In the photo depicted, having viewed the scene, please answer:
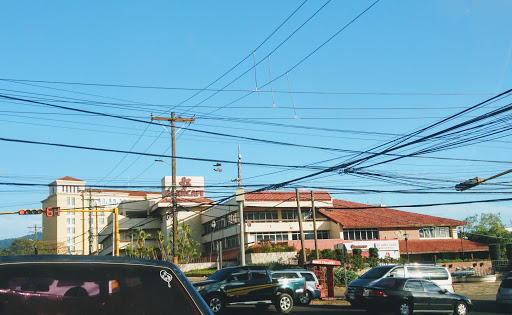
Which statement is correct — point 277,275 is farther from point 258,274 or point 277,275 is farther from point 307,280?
point 258,274

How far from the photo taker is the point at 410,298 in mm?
20328

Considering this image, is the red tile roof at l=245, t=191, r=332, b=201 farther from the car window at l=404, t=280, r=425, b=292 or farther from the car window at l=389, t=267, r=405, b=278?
the car window at l=404, t=280, r=425, b=292

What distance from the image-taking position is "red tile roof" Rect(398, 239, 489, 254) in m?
58.9

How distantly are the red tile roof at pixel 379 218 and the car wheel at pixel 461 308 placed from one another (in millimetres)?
37544

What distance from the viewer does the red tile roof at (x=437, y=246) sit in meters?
58.9

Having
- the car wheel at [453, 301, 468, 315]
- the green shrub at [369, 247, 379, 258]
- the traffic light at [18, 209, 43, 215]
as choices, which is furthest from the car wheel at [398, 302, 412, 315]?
the green shrub at [369, 247, 379, 258]

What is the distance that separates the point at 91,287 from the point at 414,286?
19767 millimetres

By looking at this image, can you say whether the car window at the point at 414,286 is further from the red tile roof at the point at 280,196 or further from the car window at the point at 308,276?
the red tile roof at the point at 280,196

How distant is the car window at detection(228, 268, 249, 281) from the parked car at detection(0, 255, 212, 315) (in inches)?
754

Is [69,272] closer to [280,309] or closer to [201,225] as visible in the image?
Result: [280,309]

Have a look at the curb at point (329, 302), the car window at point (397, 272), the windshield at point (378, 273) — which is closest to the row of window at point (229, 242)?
the curb at point (329, 302)

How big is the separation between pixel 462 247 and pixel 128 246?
1734 inches

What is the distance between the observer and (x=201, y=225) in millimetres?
73375

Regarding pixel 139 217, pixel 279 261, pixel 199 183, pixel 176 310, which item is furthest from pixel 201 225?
pixel 176 310
